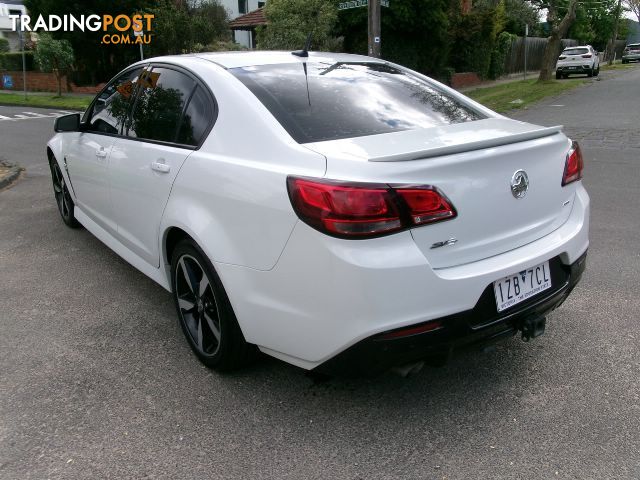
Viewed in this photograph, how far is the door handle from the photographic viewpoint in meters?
3.26

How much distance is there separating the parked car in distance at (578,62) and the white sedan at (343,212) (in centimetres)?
3002

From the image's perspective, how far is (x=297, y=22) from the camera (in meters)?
18.5

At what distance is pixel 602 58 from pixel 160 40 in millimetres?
45673

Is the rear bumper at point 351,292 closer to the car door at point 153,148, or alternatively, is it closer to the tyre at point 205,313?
the tyre at point 205,313

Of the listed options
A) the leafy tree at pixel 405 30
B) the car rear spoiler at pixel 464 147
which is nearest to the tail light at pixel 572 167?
the car rear spoiler at pixel 464 147

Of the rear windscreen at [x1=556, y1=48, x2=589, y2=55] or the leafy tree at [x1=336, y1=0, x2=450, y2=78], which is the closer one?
the leafy tree at [x1=336, y1=0, x2=450, y2=78]

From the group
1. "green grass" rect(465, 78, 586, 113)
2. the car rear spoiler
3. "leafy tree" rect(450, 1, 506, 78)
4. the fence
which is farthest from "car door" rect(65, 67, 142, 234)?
the fence

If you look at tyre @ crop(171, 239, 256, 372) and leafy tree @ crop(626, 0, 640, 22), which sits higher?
leafy tree @ crop(626, 0, 640, 22)

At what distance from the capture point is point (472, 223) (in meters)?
2.49

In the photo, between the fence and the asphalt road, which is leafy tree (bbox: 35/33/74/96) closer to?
the asphalt road

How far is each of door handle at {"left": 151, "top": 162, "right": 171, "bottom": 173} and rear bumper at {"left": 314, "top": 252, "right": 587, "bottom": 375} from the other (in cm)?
142

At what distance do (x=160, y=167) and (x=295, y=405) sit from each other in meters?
1.49

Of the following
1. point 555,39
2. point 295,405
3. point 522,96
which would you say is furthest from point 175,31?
point 295,405

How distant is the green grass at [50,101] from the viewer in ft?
73.2
